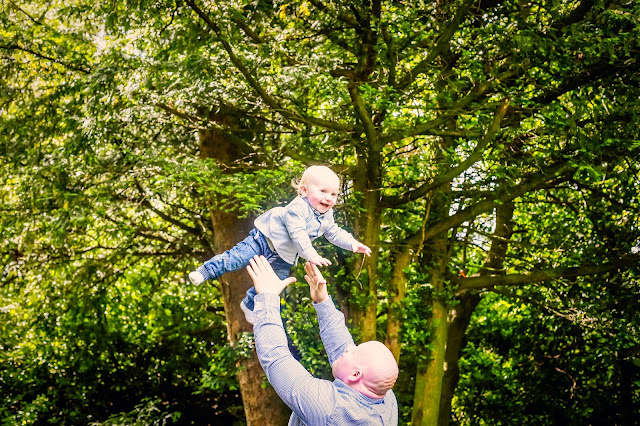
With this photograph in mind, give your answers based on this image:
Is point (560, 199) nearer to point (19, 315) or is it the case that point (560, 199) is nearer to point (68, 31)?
point (68, 31)

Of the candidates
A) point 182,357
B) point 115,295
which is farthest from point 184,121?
point 182,357

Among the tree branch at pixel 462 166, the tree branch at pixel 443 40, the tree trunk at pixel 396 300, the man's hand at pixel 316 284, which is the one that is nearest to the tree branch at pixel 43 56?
the tree branch at pixel 443 40

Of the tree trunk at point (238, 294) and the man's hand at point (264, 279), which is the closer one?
the man's hand at point (264, 279)

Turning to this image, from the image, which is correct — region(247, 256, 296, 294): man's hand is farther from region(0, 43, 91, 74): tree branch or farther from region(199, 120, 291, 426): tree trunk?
region(0, 43, 91, 74): tree branch

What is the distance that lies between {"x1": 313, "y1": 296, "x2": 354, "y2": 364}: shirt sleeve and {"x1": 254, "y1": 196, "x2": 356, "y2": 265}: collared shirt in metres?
0.25

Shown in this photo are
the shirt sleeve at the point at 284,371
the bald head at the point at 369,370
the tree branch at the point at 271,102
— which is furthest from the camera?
the tree branch at the point at 271,102

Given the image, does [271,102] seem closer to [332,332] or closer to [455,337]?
[332,332]

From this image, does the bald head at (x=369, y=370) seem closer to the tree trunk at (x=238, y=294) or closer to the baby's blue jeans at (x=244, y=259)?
the baby's blue jeans at (x=244, y=259)

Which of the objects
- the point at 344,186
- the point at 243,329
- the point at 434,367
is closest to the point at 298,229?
the point at 344,186

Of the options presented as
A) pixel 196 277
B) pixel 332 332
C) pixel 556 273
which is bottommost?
pixel 332 332

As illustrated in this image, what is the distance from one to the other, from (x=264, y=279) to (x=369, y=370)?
508 mm

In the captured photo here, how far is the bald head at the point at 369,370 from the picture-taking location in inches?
89.7

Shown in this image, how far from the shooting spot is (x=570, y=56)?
5426 millimetres

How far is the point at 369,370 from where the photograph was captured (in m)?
2.28
